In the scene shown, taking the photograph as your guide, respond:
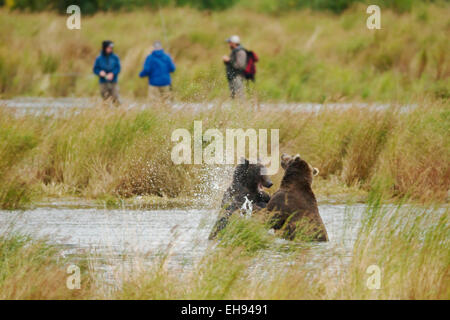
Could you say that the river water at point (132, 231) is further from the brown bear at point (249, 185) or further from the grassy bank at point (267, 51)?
the grassy bank at point (267, 51)

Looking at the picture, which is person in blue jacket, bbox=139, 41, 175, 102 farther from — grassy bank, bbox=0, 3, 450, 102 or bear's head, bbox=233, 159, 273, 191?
bear's head, bbox=233, 159, 273, 191

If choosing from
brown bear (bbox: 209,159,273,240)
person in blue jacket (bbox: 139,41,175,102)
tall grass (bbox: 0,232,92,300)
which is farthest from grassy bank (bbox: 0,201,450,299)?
person in blue jacket (bbox: 139,41,175,102)

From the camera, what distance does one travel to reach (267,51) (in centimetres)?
2662

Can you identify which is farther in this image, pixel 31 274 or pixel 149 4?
pixel 149 4

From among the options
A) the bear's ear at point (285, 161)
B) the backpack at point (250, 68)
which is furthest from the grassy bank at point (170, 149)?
the backpack at point (250, 68)

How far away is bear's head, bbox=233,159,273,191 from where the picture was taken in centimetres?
907

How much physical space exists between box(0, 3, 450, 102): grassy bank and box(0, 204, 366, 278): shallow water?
459 inches

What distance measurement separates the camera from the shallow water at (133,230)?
24.4ft

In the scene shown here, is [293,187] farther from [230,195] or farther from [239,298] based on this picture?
[239,298]

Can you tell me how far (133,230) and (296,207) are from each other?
163 centimetres

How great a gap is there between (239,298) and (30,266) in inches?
60.4

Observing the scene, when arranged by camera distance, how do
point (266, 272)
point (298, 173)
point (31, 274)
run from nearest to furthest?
point (31, 274) → point (266, 272) → point (298, 173)

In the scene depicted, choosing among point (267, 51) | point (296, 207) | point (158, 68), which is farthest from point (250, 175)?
point (267, 51)

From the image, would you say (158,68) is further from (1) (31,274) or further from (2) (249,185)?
(1) (31,274)
